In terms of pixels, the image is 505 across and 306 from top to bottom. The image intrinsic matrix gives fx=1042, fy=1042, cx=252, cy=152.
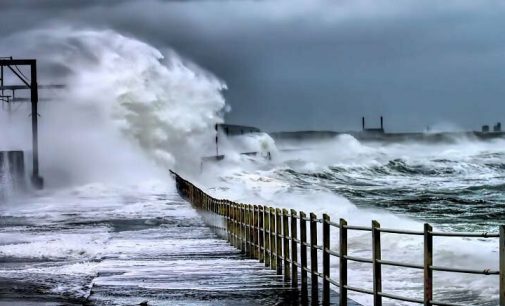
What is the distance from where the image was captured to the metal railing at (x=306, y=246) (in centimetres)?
999

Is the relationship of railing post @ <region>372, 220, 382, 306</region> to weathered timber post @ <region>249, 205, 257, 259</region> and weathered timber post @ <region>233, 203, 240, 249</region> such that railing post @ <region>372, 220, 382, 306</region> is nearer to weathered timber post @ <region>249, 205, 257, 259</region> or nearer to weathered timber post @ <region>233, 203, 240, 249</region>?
weathered timber post @ <region>249, 205, 257, 259</region>

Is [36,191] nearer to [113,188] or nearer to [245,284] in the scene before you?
[113,188]

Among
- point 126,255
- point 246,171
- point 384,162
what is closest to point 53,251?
point 126,255

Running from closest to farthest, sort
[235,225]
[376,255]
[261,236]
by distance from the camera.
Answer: [376,255] → [261,236] → [235,225]

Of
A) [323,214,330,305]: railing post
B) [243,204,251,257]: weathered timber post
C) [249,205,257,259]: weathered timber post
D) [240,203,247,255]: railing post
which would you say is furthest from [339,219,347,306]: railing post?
[240,203,247,255]: railing post

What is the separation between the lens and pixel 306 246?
1445 cm

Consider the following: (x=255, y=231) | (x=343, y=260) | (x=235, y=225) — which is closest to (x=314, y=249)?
(x=343, y=260)

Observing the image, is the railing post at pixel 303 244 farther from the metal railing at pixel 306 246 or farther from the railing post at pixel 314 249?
the railing post at pixel 314 249

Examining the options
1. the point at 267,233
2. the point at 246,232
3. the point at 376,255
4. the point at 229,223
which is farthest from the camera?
the point at 229,223

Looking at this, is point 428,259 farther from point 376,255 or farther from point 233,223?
point 233,223

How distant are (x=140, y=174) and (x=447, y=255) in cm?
6250

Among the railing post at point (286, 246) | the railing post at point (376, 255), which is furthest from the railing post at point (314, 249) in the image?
the railing post at point (376, 255)

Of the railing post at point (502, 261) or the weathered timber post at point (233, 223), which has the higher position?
the railing post at point (502, 261)

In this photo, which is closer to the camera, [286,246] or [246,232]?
[286,246]
